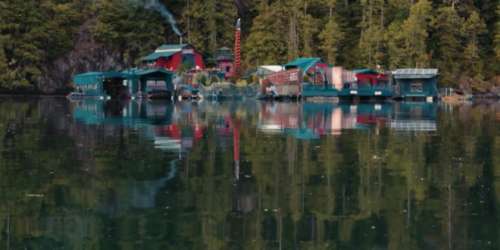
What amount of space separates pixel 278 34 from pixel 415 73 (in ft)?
46.6

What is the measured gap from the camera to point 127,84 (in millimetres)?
77188

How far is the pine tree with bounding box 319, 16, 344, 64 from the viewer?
83375 mm

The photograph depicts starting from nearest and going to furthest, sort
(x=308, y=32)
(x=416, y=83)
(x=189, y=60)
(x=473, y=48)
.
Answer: (x=416, y=83)
(x=189, y=60)
(x=308, y=32)
(x=473, y=48)

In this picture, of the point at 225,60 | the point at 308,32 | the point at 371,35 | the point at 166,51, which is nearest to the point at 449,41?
the point at 371,35

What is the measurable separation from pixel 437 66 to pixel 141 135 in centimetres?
6097

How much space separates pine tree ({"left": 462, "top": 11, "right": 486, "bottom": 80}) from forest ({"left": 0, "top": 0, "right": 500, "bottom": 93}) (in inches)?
3.8

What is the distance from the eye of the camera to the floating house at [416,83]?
255ft

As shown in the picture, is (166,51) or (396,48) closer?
(166,51)

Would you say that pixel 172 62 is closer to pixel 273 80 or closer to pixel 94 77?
pixel 94 77

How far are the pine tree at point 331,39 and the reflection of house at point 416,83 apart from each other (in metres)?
7.41

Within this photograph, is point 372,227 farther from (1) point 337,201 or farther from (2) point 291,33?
(2) point 291,33

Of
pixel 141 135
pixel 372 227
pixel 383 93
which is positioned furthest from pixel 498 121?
pixel 383 93

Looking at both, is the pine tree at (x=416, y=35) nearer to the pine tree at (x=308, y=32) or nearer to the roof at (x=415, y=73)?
the roof at (x=415, y=73)

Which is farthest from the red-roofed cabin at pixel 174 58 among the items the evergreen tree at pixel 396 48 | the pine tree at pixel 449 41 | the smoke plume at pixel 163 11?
the pine tree at pixel 449 41
